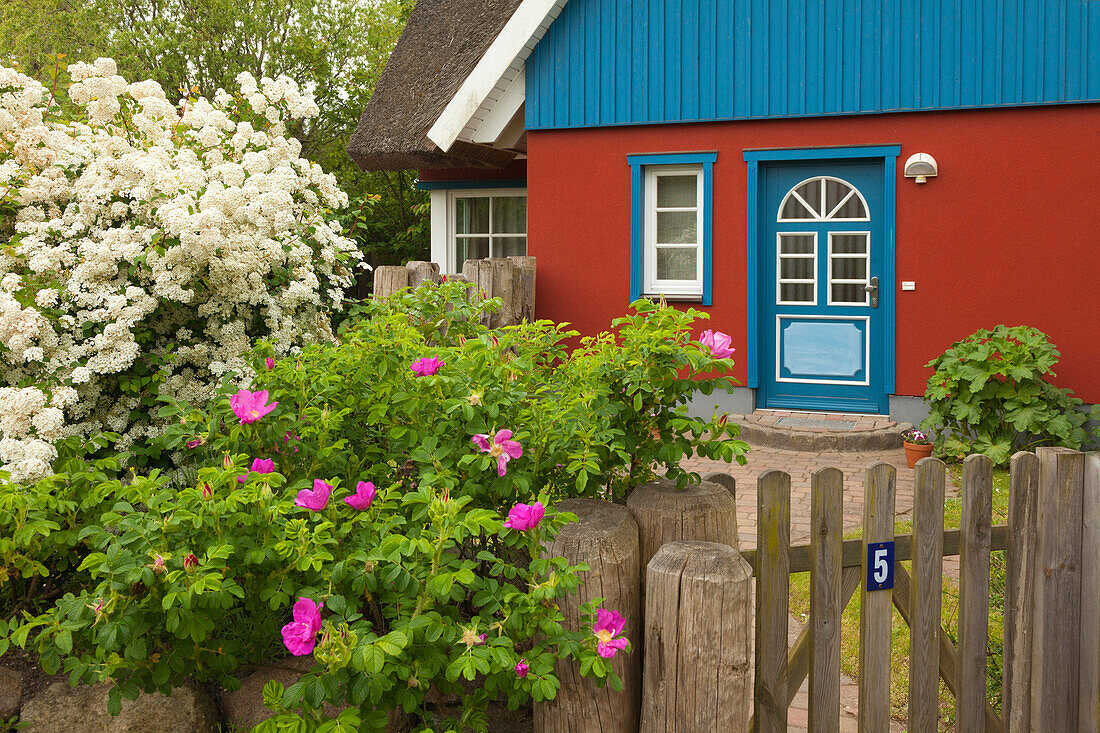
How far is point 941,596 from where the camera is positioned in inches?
121

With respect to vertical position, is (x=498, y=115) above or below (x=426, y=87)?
below

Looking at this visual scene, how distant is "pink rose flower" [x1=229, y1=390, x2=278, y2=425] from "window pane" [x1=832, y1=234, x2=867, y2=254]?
7575 mm

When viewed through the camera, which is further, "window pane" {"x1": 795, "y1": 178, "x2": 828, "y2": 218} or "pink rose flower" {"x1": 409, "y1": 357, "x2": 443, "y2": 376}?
"window pane" {"x1": 795, "y1": 178, "x2": 828, "y2": 218}

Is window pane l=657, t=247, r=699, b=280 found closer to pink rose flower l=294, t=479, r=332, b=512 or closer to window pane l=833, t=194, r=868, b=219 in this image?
window pane l=833, t=194, r=868, b=219

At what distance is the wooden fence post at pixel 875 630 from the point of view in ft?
9.45

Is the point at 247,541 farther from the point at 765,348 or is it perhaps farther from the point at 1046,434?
the point at 765,348

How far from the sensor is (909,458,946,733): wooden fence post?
2.92m

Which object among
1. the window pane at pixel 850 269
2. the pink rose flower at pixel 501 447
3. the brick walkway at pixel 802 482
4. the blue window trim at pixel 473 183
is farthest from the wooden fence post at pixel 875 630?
the blue window trim at pixel 473 183

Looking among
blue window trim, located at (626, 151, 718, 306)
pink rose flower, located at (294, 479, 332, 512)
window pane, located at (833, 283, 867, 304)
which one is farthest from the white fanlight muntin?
pink rose flower, located at (294, 479, 332, 512)

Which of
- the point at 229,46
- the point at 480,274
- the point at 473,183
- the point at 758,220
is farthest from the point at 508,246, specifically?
the point at 229,46

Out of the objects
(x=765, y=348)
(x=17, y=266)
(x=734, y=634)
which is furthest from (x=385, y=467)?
(x=765, y=348)

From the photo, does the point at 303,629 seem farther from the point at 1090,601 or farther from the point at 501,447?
the point at 1090,601

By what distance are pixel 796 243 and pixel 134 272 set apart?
23.2 ft

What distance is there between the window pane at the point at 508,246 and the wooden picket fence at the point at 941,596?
29.3 ft
